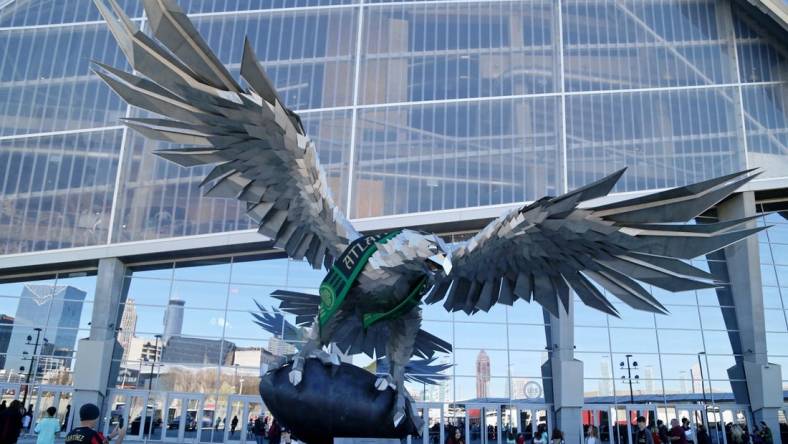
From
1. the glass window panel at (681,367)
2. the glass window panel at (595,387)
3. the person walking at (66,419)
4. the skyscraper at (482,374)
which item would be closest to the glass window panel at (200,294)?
the person walking at (66,419)

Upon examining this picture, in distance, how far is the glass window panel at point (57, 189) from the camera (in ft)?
84.6

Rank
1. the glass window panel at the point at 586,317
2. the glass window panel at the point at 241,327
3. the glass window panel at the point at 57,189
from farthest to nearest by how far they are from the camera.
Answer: the glass window panel at the point at 586,317
the glass window panel at the point at 241,327
the glass window panel at the point at 57,189

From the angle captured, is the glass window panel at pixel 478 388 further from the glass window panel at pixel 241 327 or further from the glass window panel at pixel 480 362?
the glass window panel at pixel 241 327

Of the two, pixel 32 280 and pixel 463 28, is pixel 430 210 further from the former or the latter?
pixel 32 280

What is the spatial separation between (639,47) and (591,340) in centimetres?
1202

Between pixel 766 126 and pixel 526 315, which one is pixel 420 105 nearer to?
pixel 526 315

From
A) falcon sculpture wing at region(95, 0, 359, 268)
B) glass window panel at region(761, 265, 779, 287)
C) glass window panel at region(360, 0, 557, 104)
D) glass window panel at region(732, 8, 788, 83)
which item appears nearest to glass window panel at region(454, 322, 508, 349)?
glass window panel at region(360, 0, 557, 104)

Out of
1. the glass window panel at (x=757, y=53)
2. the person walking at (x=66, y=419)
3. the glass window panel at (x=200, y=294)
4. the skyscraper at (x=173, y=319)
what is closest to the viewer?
the person walking at (x=66, y=419)

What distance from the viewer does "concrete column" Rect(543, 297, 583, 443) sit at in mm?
25062

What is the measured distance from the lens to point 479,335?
26.8m

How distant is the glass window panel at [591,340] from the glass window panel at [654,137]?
5756 millimetres

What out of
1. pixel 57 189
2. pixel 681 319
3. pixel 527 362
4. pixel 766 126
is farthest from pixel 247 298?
pixel 766 126

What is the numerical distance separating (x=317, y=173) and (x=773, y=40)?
28.3 metres

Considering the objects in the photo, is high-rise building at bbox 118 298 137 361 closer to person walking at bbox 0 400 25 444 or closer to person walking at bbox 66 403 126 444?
person walking at bbox 0 400 25 444
